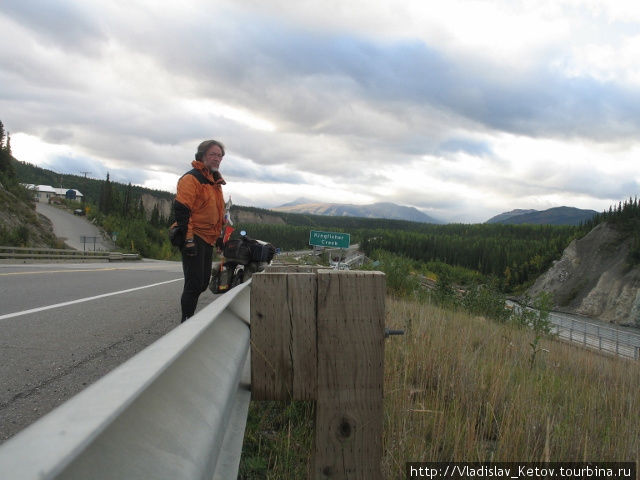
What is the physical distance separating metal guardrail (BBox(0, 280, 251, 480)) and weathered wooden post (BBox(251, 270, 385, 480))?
1.24 ft

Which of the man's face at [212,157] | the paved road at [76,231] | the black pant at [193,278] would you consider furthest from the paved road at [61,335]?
the paved road at [76,231]

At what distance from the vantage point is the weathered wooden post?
202 cm

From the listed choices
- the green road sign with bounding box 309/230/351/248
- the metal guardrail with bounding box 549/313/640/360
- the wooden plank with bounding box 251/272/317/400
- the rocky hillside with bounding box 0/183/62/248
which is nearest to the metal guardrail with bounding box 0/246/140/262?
the rocky hillside with bounding box 0/183/62/248

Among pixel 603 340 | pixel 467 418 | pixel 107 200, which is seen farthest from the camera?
pixel 107 200

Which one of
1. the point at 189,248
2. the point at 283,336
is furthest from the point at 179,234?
the point at 283,336

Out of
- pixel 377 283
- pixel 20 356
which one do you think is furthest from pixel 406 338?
pixel 20 356

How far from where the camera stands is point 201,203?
5.11 meters

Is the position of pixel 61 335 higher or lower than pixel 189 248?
lower

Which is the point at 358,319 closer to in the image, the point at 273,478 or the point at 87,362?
the point at 273,478

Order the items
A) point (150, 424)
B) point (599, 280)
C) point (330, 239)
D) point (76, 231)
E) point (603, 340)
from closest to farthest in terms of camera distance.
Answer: point (150, 424) → point (330, 239) → point (603, 340) → point (599, 280) → point (76, 231)

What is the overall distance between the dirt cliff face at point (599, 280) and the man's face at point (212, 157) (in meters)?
55.7

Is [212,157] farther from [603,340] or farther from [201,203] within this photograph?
[603,340]

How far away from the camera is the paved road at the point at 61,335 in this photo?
3.09 m

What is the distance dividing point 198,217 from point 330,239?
34.5ft
